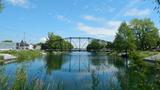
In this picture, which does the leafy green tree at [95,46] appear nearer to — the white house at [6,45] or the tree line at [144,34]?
the tree line at [144,34]

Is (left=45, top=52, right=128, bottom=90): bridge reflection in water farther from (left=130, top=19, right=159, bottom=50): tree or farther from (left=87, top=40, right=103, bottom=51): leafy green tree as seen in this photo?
(left=87, top=40, right=103, bottom=51): leafy green tree

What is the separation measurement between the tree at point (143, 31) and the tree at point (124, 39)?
11708 millimetres

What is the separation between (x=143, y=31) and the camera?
3939 inches

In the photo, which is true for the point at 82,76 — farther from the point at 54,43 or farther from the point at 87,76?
the point at 54,43

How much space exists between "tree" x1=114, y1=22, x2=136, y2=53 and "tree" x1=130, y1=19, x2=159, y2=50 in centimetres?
1171

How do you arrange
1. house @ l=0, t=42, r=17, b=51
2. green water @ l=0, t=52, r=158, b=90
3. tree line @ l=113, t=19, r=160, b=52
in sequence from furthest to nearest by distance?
1. house @ l=0, t=42, r=17, b=51
2. tree line @ l=113, t=19, r=160, b=52
3. green water @ l=0, t=52, r=158, b=90

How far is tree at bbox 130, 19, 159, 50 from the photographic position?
9856 centimetres

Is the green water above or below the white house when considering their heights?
below

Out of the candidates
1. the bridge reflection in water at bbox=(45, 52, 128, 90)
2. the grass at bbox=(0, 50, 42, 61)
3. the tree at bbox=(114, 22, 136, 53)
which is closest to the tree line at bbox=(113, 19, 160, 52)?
the tree at bbox=(114, 22, 136, 53)

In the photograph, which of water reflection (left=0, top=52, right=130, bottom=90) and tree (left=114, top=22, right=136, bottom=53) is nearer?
water reflection (left=0, top=52, right=130, bottom=90)

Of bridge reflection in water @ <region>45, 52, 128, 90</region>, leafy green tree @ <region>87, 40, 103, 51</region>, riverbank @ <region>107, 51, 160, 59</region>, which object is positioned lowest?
bridge reflection in water @ <region>45, 52, 128, 90</region>

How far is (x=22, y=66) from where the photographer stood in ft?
31.7

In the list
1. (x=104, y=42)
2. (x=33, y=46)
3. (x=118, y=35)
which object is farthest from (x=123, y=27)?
(x=33, y=46)

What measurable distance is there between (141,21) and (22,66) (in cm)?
9487
